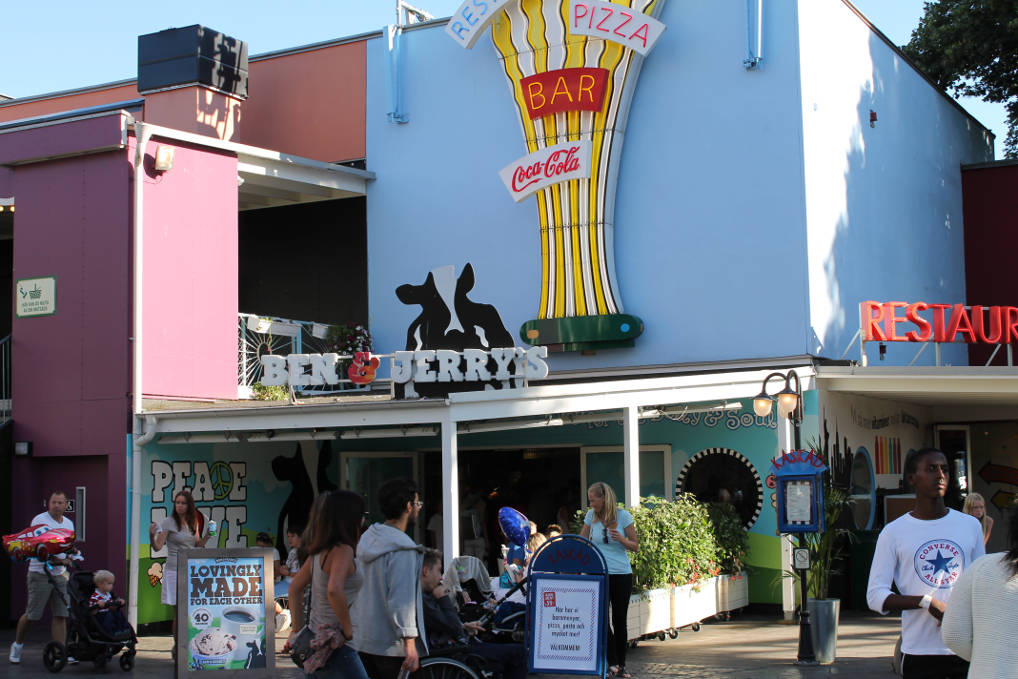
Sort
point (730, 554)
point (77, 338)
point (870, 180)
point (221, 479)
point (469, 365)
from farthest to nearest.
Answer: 1. point (870, 180)
2. point (221, 479)
3. point (77, 338)
4. point (730, 554)
5. point (469, 365)

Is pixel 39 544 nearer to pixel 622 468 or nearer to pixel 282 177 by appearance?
pixel 282 177

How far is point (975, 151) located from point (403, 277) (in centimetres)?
1162

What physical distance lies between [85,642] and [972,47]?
70.3ft

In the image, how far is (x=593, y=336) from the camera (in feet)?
55.8

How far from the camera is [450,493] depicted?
41.0 ft

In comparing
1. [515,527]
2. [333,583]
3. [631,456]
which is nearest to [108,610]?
[515,527]

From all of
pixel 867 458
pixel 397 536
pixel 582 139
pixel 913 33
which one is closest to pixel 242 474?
pixel 582 139

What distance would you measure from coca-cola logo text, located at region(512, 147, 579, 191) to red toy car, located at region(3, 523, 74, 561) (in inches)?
329

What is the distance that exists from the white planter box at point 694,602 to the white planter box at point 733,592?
0.51ft

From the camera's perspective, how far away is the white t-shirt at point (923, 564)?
5371mm

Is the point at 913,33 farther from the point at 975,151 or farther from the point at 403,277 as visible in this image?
the point at 403,277

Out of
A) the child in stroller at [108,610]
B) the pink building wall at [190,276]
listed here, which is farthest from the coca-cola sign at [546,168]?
the child in stroller at [108,610]

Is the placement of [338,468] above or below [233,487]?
above

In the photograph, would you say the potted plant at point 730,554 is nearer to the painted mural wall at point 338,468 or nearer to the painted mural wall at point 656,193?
the painted mural wall at point 338,468
